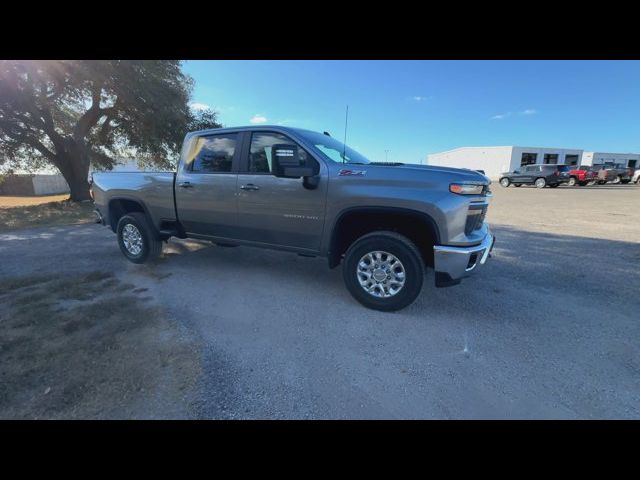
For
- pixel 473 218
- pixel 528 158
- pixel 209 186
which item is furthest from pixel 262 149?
pixel 528 158

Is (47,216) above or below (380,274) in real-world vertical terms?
below

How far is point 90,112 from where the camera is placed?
15.1 m

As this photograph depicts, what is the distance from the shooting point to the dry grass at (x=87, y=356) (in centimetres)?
210

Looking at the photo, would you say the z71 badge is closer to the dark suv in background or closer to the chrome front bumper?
the chrome front bumper

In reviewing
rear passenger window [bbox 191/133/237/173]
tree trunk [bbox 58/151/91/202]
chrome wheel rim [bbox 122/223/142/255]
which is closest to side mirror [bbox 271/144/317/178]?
rear passenger window [bbox 191/133/237/173]

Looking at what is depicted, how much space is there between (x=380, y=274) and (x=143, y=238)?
3.84 metres

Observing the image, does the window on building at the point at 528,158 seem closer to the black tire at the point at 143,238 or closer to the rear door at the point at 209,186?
the rear door at the point at 209,186

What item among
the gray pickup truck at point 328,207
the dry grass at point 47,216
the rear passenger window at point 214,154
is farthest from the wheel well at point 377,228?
the dry grass at point 47,216

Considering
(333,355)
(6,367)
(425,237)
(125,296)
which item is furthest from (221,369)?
(425,237)

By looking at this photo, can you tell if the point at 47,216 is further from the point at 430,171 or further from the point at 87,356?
the point at 430,171

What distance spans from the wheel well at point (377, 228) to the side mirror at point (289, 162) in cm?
66

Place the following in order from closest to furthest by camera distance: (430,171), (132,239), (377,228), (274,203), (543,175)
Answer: (430,171)
(377,228)
(274,203)
(132,239)
(543,175)

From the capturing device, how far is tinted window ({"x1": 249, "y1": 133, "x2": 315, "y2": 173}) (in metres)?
4.03

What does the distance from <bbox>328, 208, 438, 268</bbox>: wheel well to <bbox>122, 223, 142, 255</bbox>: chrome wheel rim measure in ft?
11.0
